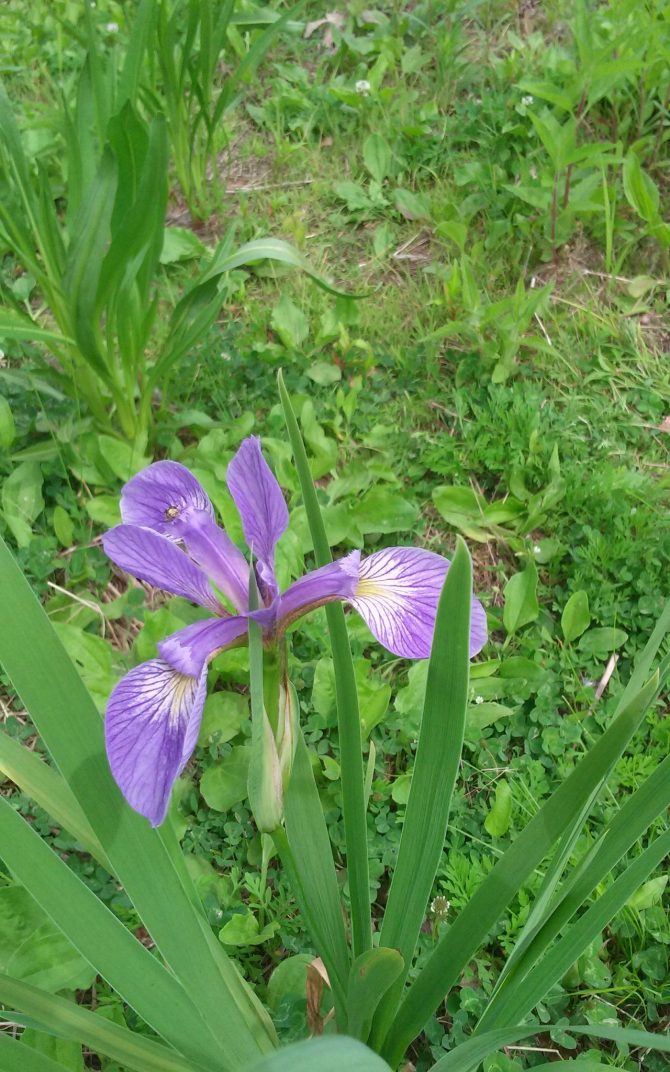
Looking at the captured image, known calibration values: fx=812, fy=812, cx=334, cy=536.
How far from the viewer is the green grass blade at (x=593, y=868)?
2.52 ft

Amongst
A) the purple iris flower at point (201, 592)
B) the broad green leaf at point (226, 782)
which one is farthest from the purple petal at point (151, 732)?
the broad green leaf at point (226, 782)

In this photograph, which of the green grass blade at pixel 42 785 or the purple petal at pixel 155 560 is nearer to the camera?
the purple petal at pixel 155 560

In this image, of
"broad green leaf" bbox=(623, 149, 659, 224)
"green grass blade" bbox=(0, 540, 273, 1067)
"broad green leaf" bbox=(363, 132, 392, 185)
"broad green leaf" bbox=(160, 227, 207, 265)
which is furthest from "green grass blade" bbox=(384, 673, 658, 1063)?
"broad green leaf" bbox=(363, 132, 392, 185)

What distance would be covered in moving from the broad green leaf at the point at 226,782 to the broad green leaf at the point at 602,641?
2.33ft

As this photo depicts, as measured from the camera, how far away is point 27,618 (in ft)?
2.60

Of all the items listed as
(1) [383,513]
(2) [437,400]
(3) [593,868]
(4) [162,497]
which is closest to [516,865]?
(3) [593,868]

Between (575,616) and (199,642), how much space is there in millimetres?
1043

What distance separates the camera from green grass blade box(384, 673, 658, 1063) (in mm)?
711

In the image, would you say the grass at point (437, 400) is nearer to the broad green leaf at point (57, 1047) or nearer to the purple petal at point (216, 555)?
the broad green leaf at point (57, 1047)

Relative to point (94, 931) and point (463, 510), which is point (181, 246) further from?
point (94, 931)

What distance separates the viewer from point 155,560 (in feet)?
2.70

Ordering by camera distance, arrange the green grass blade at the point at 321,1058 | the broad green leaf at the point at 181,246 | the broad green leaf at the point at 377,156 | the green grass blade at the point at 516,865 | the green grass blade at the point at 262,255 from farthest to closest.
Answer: the broad green leaf at the point at 377,156, the broad green leaf at the point at 181,246, the green grass blade at the point at 262,255, the green grass blade at the point at 516,865, the green grass blade at the point at 321,1058

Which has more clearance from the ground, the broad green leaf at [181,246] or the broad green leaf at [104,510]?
the broad green leaf at [181,246]

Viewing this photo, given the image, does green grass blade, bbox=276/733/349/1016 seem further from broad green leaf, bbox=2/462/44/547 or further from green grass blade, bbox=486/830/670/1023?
broad green leaf, bbox=2/462/44/547
